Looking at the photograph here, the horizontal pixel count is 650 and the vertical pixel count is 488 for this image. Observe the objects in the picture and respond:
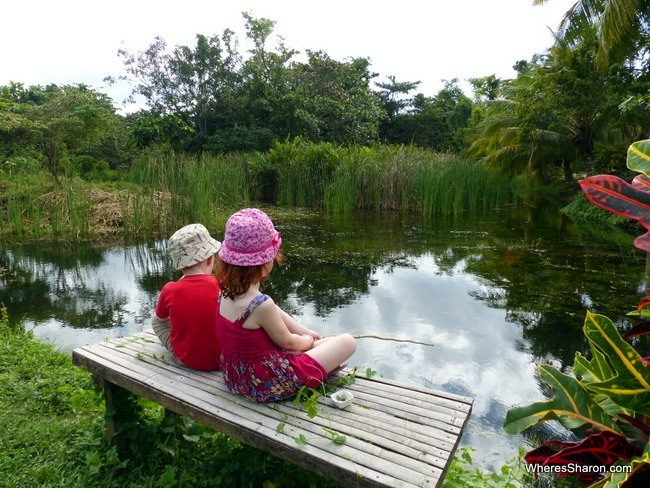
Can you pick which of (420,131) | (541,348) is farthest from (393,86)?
(541,348)

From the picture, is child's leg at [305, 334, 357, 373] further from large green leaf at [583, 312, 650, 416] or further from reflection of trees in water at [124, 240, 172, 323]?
reflection of trees in water at [124, 240, 172, 323]

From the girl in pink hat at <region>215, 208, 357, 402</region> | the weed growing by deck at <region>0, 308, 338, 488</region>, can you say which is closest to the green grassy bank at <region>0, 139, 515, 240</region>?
the weed growing by deck at <region>0, 308, 338, 488</region>

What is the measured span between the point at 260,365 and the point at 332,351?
0.28 m

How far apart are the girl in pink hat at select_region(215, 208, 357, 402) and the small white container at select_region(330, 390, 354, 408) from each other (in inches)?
3.8

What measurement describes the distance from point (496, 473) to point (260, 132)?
1394 centimetres

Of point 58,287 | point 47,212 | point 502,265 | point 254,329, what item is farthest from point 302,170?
point 254,329

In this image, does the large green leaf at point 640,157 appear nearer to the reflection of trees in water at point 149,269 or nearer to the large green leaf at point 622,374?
the large green leaf at point 622,374

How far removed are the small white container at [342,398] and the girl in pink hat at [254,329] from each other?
0.10 metres

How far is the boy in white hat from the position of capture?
1.79 meters

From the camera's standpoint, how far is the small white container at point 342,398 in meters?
1.44

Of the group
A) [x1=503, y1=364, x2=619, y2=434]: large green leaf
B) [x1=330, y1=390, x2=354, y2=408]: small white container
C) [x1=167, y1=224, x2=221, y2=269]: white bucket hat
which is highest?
[x1=167, y1=224, x2=221, y2=269]: white bucket hat

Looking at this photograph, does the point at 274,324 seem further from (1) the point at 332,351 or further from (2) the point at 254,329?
(1) the point at 332,351

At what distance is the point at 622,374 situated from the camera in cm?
92

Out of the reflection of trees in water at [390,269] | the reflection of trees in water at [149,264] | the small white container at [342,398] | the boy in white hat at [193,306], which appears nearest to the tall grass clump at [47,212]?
the reflection of trees in water at [390,269]
